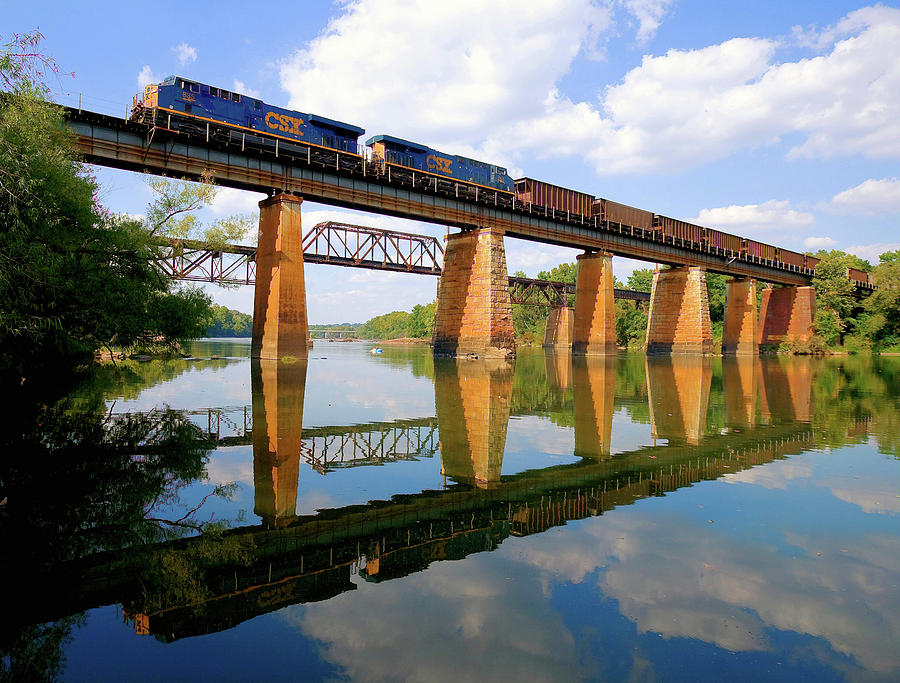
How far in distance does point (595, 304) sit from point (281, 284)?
31616 mm

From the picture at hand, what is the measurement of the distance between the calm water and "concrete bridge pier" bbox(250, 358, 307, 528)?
0.07 meters

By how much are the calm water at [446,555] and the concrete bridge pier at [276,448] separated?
0.07 meters

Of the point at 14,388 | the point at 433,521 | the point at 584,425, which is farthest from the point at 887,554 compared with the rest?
the point at 14,388

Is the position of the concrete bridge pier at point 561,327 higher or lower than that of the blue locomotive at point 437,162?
lower

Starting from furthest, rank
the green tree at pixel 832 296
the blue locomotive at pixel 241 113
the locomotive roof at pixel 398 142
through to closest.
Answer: the green tree at pixel 832 296
the locomotive roof at pixel 398 142
the blue locomotive at pixel 241 113

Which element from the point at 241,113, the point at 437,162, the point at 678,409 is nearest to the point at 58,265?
the point at 678,409

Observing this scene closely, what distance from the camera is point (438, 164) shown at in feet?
133

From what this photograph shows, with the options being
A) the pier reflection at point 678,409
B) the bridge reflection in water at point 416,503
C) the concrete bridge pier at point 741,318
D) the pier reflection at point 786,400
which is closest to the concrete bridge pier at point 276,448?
the bridge reflection in water at point 416,503

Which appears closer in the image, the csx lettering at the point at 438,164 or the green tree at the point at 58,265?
the green tree at the point at 58,265

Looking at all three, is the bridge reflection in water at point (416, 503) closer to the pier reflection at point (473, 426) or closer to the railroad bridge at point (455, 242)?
the pier reflection at point (473, 426)

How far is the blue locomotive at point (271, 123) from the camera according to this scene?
28.4 m

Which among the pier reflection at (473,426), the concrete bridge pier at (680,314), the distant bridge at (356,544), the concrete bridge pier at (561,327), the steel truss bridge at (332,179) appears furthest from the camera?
the concrete bridge pier at (561,327)

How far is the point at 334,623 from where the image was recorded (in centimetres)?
390

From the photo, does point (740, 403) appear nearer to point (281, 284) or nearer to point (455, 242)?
point (281, 284)
